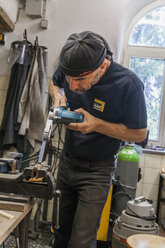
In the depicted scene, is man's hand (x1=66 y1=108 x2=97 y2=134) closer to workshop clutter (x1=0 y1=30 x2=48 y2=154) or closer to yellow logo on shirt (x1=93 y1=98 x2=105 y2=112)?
yellow logo on shirt (x1=93 y1=98 x2=105 y2=112)

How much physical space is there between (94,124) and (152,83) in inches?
98.4

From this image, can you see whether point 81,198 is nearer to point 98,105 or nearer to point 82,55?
point 98,105

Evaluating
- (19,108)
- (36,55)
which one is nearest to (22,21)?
(36,55)

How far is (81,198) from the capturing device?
4.99 ft

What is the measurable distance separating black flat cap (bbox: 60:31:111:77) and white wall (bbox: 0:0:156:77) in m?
1.86

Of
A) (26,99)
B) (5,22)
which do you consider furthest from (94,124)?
(5,22)

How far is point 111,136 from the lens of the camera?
147 centimetres

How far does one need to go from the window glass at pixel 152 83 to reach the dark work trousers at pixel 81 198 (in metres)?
2.22

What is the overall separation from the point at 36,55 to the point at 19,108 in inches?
23.3

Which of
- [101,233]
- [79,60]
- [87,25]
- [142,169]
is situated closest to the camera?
[79,60]

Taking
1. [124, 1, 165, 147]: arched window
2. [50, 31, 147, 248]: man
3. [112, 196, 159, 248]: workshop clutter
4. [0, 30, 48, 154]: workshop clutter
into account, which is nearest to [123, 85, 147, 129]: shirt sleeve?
[50, 31, 147, 248]: man

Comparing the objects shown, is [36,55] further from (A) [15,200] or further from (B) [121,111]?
(A) [15,200]

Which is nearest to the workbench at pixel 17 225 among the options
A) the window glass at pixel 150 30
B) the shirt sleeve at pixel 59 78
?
the shirt sleeve at pixel 59 78

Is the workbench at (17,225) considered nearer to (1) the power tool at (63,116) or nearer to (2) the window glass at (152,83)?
(1) the power tool at (63,116)
